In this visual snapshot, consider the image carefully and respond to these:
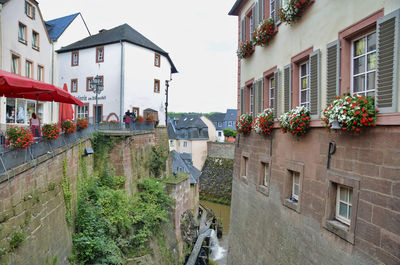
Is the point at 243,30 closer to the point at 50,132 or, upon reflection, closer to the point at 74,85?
the point at 50,132

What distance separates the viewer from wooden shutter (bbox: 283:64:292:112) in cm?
741

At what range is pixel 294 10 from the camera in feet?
22.3

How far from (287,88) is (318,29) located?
1.73m

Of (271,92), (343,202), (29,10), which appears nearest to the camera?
(343,202)

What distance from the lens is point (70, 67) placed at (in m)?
24.8

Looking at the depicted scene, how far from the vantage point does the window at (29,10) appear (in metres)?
16.9

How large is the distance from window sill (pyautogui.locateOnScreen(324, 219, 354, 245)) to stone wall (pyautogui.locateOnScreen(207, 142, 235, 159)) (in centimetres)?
4129

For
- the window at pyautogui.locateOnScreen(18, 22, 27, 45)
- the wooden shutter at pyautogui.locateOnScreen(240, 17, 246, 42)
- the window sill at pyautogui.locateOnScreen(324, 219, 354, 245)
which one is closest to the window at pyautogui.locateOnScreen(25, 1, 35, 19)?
the window at pyautogui.locateOnScreen(18, 22, 27, 45)

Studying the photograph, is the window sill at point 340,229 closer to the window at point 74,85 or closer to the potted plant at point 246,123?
the potted plant at point 246,123

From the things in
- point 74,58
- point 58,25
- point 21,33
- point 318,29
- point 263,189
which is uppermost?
point 58,25

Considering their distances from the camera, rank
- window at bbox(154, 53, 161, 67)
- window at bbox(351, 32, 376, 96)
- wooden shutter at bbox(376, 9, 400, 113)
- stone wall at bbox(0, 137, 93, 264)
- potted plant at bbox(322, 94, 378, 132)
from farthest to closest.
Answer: window at bbox(154, 53, 161, 67) → stone wall at bbox(0, 137, 93, 264) → window at bbox(351, 32, 376, 96) → potted plant at bbox(322, 94, 378, 132) → wooden shutter at bbox(376, 9, 400, 113)

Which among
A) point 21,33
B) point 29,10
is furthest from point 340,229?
point 29,10

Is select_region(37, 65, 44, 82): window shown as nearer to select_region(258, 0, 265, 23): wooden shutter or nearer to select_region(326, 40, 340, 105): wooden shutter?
select_region(258, 0, 265, 23): wooden shutter

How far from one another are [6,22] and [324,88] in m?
15.9
